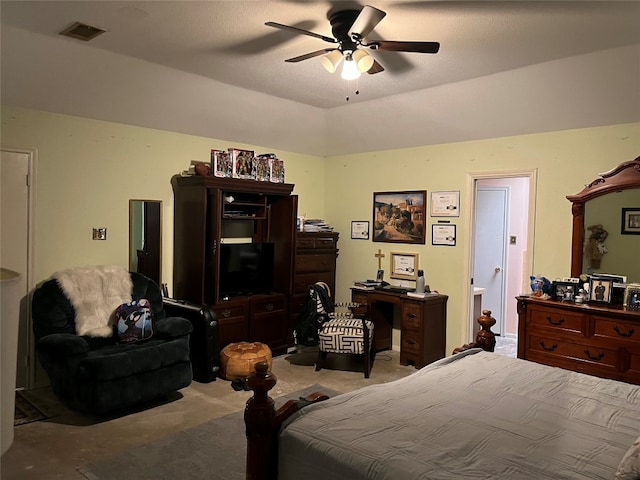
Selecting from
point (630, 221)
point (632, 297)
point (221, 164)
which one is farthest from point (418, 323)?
point (221, 164)

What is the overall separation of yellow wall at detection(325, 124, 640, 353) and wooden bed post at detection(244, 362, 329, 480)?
11.2 ft

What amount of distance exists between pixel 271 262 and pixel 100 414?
2462 mm

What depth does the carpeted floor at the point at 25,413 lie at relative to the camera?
11.5 feet

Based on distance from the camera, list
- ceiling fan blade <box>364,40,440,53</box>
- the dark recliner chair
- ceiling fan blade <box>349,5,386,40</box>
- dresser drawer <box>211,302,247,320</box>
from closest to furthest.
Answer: ceiling fan blade <box>349,5,386,40</box> < ceiling fan blade <box>364,40,440,53</box> < the dark recliner chair < dresser drawer <box>211,302,247,320</box>

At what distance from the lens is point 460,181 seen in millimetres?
5121

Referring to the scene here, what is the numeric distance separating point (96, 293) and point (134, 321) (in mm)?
439

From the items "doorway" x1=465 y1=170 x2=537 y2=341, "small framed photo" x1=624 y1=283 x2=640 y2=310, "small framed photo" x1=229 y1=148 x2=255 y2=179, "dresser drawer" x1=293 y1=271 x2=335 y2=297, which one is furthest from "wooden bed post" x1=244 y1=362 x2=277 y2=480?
"doorway" x1=465 y1=170 x2=537 y2=341

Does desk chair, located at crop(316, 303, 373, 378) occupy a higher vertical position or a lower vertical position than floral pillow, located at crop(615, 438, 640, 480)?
lower

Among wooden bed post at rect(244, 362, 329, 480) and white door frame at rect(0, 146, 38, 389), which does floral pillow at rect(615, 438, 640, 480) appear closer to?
wooden bed post at rect(244, 362, 329, 480)

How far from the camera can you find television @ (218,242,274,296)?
499 cm

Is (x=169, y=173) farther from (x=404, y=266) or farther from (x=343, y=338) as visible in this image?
(x=404, y=266)

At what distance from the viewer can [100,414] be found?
3492 mm

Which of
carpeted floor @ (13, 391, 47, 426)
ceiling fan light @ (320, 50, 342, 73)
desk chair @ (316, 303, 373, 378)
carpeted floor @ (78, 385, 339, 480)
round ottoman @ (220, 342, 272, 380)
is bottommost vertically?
carpeted floor @ (78, 385, 339, 480)

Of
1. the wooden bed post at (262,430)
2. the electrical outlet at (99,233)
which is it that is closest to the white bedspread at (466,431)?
the wooden bed post at (262,430)
